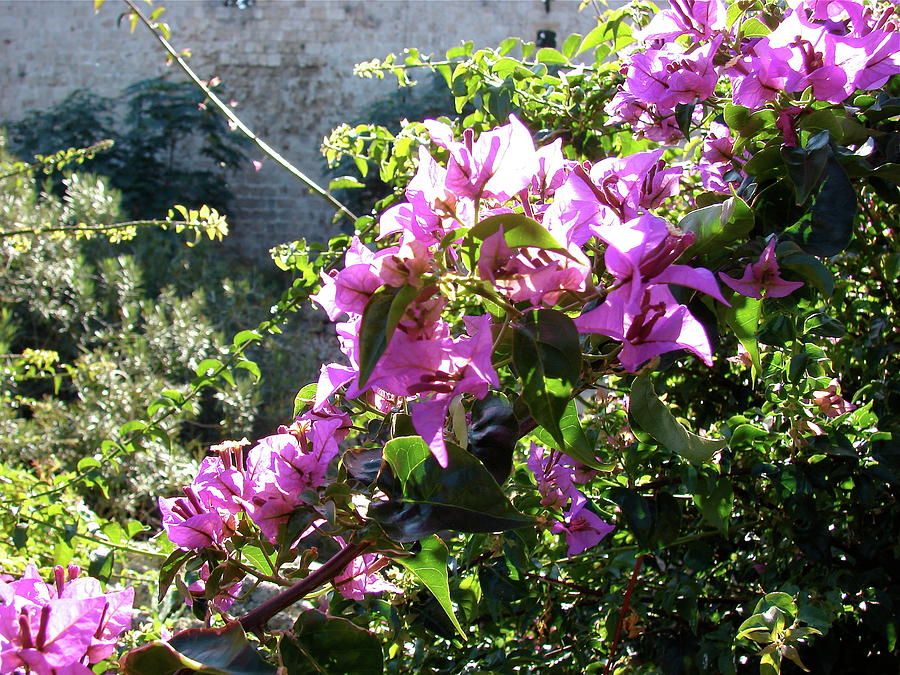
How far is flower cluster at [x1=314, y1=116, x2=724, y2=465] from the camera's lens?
0.34 meters

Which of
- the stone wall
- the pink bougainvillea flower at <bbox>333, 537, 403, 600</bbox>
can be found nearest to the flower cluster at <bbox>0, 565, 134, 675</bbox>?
the pink bougainvillea flower at <bbox>333, 537, 403, 600</bbox>

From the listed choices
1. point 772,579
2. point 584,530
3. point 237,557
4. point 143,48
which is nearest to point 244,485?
point 237,557

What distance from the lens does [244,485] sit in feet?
1.43

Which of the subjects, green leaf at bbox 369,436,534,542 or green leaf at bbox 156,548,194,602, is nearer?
green leaf at bbox 369,436,534,542

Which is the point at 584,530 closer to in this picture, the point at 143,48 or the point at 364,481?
the point at 364,481

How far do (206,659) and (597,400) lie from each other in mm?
779

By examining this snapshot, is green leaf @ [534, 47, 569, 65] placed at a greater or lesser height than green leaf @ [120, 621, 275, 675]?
greater

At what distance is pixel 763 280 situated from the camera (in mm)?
448

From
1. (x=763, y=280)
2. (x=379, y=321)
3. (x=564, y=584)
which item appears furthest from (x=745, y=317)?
(x=564, y=584)

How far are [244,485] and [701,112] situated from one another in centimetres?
59

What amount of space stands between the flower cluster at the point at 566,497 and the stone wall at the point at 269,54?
6.64 m

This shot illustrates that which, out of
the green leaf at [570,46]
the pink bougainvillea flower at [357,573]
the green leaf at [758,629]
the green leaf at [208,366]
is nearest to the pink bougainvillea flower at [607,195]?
the pink bougainvillea flower at [357,573]

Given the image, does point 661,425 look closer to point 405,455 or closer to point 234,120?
point 405,455

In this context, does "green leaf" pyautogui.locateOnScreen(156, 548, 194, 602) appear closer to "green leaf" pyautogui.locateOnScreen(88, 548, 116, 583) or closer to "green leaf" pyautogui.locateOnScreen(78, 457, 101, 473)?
"green leaf" pyautogui.locateOnScreen(88, 548, 116, 583)
